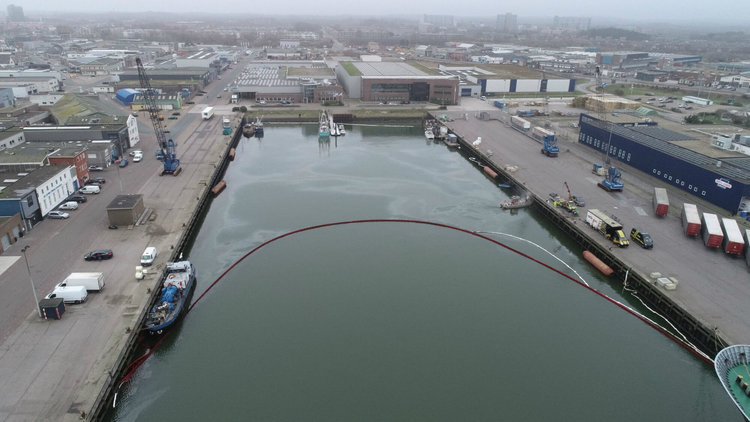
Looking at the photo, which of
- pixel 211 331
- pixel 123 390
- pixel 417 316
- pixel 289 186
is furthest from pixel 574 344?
pixel 289 186

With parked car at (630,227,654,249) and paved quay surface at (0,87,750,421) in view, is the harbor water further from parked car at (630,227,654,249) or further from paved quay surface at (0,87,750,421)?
parked car at (630,227,654,249)

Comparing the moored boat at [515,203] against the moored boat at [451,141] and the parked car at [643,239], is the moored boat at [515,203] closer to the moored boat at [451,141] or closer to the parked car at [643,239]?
the parked car at [643,239]

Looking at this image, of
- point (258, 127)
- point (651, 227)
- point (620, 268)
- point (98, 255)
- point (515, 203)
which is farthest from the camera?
point (258, 127)

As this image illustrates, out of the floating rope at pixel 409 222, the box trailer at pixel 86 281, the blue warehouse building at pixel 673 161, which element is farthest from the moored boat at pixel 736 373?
the box trailer at pixel 86 281

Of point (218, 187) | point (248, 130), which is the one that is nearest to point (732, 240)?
point (218, 187)

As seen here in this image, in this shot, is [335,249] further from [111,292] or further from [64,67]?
[64,67]

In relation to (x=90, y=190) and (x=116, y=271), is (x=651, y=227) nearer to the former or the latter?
(x=116, y=271)

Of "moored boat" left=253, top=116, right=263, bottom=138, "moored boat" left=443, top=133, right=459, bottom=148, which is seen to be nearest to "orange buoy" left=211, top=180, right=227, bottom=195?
"moored boat" left=253, top=116, right=263, bottom=138
